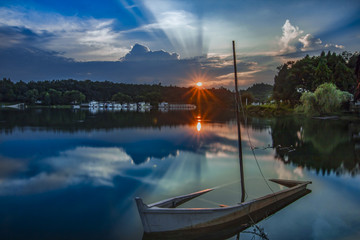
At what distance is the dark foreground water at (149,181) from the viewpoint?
38.7 feet

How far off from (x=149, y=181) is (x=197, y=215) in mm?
8868

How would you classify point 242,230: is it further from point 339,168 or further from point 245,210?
point 339,168

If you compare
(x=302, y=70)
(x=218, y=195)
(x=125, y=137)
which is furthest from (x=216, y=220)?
(x=302, y=70)

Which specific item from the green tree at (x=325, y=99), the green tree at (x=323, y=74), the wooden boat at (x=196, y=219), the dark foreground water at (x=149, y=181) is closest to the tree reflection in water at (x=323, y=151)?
Result: the dark foreground water at (x=149, y=181)

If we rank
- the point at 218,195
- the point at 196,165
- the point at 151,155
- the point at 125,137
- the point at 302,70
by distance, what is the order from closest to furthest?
the point at 218,195 < the point at 196,165 < the point at 151,155 < the point at 125,137 < the point at 302,70

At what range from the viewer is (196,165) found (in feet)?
74.9

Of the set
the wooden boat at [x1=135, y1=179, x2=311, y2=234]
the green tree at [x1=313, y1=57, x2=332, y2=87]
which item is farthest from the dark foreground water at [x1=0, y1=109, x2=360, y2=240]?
the green tree at [x1=313, y1=57, x2=332, y2=87]

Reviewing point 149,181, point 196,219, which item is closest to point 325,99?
point 149,181

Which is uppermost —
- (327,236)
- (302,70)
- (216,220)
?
(302,70)

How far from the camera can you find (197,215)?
9.90 m

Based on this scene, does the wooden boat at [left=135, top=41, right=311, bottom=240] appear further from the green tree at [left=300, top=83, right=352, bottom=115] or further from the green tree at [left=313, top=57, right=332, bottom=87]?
the green tree at [left=313, top=57, right=332, bottom=87]

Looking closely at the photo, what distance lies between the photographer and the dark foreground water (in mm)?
11797

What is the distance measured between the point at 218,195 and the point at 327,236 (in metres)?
5.55

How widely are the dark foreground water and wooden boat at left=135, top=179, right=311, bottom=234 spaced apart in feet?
1.95
